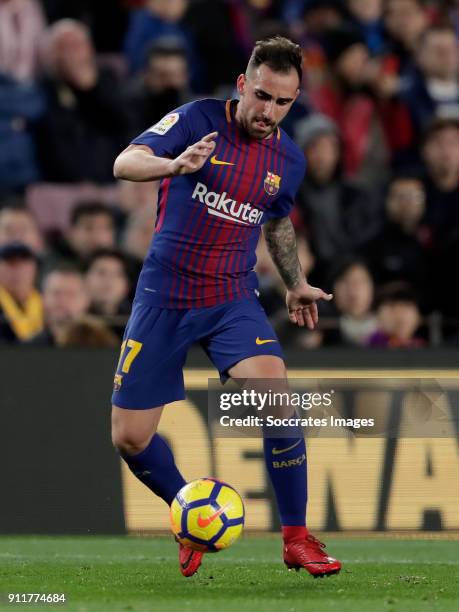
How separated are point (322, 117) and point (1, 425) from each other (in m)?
4.71

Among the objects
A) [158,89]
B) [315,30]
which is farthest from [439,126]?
[158,89]

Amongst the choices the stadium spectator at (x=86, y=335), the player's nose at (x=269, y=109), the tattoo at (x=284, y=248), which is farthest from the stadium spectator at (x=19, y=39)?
the player's nose at (x=269, y=109)

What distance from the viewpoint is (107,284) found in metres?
10.5

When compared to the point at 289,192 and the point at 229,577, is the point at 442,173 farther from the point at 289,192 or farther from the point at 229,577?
the point at 229,577

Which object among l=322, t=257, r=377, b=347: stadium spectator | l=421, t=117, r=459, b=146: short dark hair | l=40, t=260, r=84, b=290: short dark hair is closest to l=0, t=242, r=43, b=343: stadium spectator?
l=40, t=260, r=84, b=290: short dark hair

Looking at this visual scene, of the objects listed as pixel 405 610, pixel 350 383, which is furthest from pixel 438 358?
pixel 405 610

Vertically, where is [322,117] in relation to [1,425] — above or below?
above

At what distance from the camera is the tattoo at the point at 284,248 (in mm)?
7172

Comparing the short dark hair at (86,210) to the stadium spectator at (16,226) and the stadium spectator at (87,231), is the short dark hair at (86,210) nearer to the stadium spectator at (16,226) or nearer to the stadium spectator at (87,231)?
the stadium spectator at (87,231)

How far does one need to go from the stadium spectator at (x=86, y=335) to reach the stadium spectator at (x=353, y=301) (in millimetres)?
1700

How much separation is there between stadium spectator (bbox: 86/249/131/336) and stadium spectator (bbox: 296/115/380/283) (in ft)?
6.54

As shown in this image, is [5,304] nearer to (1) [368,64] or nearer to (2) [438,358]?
(2) [438,358]

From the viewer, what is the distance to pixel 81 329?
9766 mm

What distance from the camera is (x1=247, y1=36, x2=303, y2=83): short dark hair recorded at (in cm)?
657
